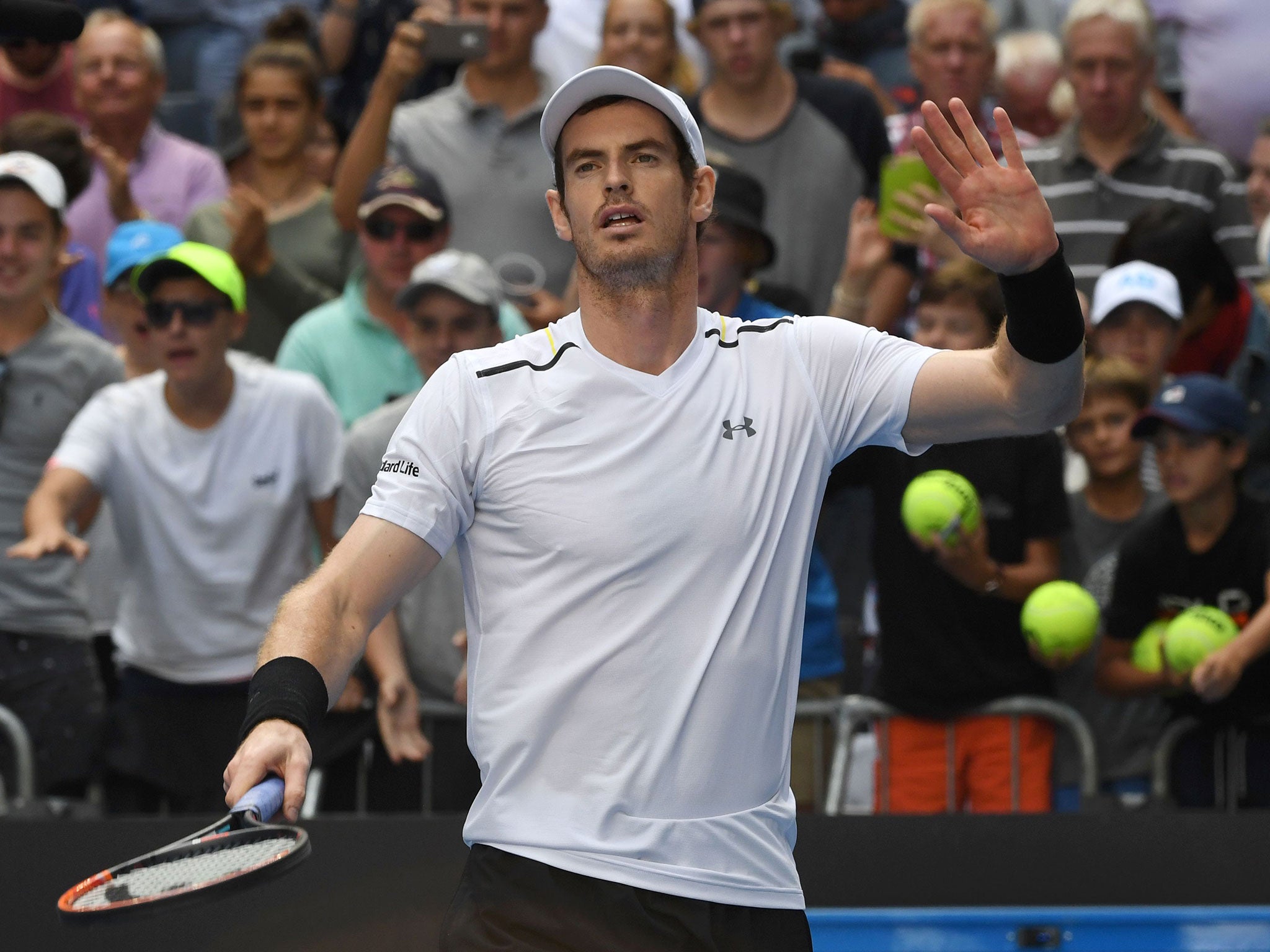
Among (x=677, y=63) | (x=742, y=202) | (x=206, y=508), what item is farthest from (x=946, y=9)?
(x=206, y=508)

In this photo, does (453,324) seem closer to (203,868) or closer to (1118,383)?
(1118,383)

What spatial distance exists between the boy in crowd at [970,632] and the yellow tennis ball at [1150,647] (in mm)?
328

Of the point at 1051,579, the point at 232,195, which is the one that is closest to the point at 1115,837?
the point at 1051,579

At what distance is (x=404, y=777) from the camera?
21.2 ft

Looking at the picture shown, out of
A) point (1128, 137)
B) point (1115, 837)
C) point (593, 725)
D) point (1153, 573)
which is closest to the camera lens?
point (593, 725)

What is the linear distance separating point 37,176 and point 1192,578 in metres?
4.74

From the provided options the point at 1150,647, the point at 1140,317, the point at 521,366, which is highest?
the point at 1140,317

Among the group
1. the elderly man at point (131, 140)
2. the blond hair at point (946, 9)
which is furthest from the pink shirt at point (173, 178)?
the blond hair at point (946, 9)

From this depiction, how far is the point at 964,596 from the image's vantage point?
6.44 meters

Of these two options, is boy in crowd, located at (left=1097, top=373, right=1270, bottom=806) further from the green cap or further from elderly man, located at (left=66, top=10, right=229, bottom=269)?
elderly man, located at (left=66, top=10, right=229, bottom=269)

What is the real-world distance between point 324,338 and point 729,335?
387 centimetres

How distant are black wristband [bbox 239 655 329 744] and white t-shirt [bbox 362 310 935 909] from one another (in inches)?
16.4

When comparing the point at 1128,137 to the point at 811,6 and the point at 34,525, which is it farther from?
the point at 34,525

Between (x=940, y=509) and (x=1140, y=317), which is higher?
(x=1140, y=317)
